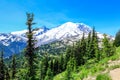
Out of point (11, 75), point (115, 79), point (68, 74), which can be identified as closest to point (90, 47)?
point (11, 75)

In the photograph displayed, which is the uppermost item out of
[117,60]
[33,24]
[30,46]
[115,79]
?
[33,24]

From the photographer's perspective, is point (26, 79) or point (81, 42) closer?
point (26, 79)

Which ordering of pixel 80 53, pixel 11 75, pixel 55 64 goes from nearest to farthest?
pixel 80 53 < pixel 11 75 < pixel 55 64

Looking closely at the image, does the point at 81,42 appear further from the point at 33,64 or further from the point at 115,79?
the point at 115,79

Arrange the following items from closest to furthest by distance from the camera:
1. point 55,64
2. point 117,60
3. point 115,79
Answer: point 115,79 → point 117,60 → point 55,64

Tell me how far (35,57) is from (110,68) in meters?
25.4

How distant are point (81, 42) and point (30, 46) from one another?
52.3 metres

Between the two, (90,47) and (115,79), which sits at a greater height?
(90,47)

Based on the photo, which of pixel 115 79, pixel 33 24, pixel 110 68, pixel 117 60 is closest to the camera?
pixel 115 79

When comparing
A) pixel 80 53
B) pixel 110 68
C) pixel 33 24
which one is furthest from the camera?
pixel 80 53

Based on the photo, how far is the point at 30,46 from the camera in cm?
4228

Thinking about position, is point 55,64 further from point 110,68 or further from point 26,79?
point 110,68

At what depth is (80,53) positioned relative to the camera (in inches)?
3652

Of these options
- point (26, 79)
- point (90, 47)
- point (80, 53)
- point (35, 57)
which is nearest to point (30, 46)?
point (35, 57)
